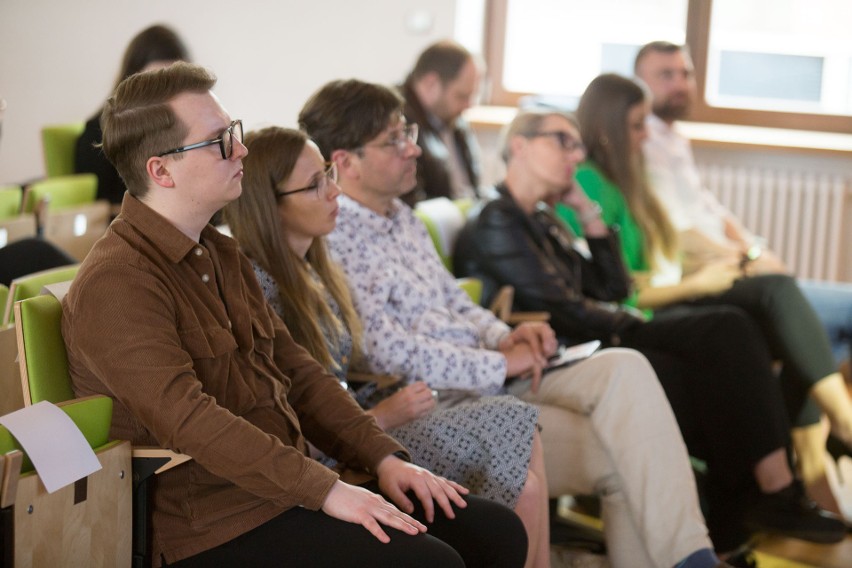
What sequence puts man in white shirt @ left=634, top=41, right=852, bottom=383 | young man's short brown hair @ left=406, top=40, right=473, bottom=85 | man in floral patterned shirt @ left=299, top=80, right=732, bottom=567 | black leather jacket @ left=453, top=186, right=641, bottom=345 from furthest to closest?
young man's short brown hair @ left=406, top=40, right=473, bottom=85
man in white shirt @ left=634, top=41, right=852, bottom=383
black leather jacket @ left=453, top=186, right=641, bottom=345
man in floral patterned shirt @ left=299, top=80, right=732, bottom=567

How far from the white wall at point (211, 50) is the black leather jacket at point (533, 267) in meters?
2.54

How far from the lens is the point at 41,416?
4.61 feet

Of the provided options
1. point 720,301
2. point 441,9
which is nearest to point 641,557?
point 720,301

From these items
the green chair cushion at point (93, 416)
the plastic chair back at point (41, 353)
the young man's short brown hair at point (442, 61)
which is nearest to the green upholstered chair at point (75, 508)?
the green chair cushion at point (93, 416)

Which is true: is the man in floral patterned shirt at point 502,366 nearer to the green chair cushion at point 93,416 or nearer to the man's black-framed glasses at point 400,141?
the man's black-framed glasses at point 400,141

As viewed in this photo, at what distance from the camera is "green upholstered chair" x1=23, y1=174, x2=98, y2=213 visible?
3.06 metres

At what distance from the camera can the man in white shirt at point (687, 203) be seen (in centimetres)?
356

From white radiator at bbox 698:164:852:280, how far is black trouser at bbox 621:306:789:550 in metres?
2.32

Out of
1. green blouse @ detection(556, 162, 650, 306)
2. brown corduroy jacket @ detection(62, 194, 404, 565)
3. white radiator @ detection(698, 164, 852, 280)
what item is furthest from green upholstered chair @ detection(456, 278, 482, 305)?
white radiator @ detection(698, 164, 852, 280)

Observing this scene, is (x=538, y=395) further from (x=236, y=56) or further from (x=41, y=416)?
(x=236, y=56)

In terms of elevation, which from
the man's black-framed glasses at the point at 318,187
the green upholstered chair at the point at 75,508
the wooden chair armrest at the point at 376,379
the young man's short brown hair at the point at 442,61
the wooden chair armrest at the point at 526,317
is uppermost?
the young man's short brown hair at the point at 442,61

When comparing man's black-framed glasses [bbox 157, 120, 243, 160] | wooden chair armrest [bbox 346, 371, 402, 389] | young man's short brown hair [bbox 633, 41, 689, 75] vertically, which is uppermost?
young man's short brown hair [bbox 633, 41, 689, 75]

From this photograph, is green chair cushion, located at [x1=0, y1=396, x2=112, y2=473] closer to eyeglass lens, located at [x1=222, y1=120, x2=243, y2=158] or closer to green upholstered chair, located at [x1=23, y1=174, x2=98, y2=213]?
eyeglass lens, located at [x1=222, y1=120, x2=243, y2=158]

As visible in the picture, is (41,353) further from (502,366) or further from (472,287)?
(472,287)
